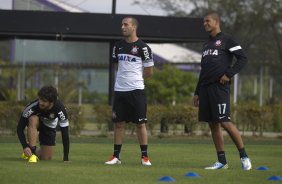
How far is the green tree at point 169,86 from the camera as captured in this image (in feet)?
122

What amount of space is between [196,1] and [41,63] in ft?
31.8

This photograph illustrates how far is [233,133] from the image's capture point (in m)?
12.0

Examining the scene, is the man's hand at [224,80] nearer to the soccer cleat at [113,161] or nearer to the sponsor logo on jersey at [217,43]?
the sponsor logo on jersey at [217,43]

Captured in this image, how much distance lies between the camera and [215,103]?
11.9 meters

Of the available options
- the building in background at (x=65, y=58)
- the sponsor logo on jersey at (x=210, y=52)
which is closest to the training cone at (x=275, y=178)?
the sponsor logo on jersey at (x=210, y=52)

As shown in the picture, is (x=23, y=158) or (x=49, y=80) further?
(x=49, y=80)

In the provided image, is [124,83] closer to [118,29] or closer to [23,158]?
[23,158]

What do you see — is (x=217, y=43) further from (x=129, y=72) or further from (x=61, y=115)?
(x=61, y=115)

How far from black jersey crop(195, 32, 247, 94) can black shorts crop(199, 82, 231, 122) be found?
4.8 inches

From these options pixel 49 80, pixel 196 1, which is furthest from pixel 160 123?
pixel 49 80

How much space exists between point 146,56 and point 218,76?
1.33 meters

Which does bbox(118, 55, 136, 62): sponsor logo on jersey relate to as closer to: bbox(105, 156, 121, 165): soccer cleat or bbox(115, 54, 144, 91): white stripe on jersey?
bbox(115, 54, 144, 91): white stripe on jersey

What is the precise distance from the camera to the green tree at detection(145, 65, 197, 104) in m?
37.1

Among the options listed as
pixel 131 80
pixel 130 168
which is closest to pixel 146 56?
pixel 131 80
